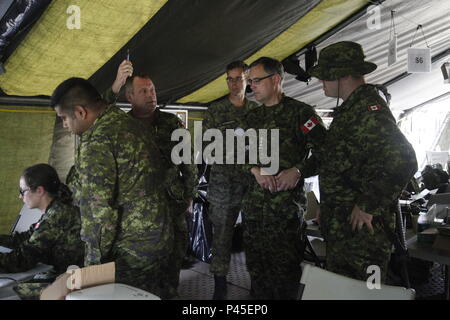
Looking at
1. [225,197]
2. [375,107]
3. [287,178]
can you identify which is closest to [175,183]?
[225,197]

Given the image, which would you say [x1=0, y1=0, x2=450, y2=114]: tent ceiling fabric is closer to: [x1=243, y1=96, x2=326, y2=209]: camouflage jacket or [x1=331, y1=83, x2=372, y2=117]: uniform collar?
[x1=243, y1=96, x2=326, y2=209]: camouflage jacket

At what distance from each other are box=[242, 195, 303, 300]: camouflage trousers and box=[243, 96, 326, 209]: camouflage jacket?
7 cm

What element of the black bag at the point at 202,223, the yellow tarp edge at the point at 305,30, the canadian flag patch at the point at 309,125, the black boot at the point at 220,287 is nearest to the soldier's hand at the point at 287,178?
the canadian flag patch at the point at 309,125

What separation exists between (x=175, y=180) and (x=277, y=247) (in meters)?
0.71

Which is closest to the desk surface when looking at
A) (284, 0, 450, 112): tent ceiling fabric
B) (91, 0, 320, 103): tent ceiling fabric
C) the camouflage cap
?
the camouflage cap

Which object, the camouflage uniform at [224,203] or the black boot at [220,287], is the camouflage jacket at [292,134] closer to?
the camouflage uniform at [224,203]

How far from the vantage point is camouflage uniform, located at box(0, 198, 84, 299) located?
72.2 inches

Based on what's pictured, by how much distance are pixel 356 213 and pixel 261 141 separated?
701mm

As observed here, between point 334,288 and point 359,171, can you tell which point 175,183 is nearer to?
point 359,171

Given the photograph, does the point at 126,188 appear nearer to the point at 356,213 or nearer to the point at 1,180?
the point at 356,213

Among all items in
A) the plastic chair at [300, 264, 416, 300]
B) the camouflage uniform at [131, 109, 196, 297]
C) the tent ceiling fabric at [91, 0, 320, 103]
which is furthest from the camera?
the tent ceiling fabric at [91, 0, 320, 103]

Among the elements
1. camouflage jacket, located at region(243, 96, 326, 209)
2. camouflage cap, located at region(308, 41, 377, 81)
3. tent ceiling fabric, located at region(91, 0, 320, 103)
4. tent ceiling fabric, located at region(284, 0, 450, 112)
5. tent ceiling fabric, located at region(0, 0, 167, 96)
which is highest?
tent ceiling fabric, located at region(284, 0, 450, 112)

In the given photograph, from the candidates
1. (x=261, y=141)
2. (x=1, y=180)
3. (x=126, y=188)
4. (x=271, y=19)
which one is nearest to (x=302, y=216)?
(x=261, y=141)

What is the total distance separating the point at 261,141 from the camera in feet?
6.97
